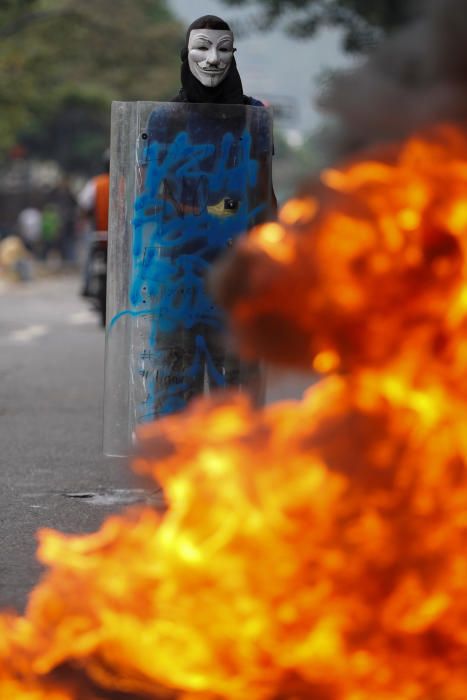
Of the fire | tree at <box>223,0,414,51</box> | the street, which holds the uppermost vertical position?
tree at <box>223,0,414,51</box>

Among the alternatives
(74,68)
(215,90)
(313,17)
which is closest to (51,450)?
(215,90)

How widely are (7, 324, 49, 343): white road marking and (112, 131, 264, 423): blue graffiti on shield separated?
10.8 meters

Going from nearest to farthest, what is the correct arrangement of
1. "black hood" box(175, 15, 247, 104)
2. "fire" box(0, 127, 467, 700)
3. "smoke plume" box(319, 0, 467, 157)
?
1. "fire" box(0, 127, 467, 700)
2. "smoke plume" box(319, 0, 467, 157)
3. "black hood" box(175, 15, 247, 104)

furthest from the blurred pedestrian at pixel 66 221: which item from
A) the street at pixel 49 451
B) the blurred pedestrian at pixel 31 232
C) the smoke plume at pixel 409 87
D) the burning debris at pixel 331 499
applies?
the burning debris at pixel 331 499

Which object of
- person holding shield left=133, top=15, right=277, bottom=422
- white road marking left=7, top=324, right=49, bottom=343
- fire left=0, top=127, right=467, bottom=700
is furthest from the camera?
white road marking left=7, top=324, right=49, bottom=343

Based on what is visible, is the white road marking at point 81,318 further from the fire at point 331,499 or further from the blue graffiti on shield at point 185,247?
the fire at point 331,499

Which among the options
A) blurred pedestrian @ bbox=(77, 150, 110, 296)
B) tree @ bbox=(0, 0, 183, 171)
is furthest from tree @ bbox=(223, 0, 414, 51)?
blurred pedestrian @ bbox=(77, 150, 110, 296)

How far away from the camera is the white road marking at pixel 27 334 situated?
18.2 metres

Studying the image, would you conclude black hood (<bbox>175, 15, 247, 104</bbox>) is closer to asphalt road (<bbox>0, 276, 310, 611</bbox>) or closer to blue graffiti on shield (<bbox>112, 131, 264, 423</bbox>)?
blue graffiti on shield (<bbox>112, 131, 264, 423</bbox>)

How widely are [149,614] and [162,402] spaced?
305cm

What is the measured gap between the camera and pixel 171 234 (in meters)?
7.16

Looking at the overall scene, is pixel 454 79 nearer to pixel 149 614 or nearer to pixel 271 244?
pixel 271 244

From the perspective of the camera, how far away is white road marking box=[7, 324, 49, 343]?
18.2 meters

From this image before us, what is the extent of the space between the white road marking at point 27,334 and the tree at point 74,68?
665cm
